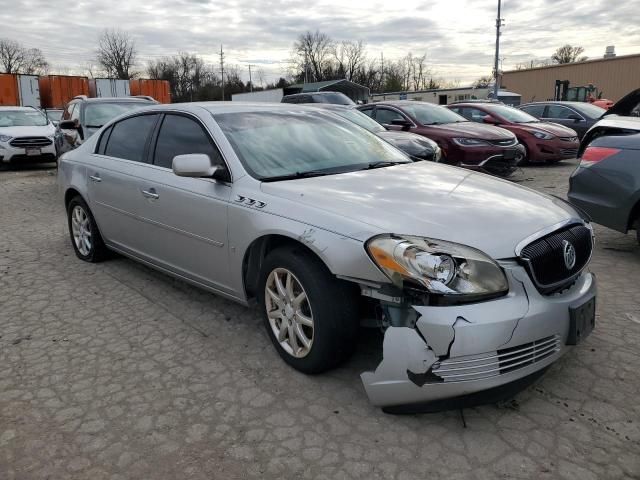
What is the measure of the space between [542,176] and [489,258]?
28.1 ft

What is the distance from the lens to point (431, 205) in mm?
2797

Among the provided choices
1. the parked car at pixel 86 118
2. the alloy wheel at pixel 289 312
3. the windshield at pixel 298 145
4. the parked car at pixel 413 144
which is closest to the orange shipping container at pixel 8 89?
the parked car at pixel 86 118

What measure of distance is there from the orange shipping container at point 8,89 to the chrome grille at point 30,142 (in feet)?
52.3

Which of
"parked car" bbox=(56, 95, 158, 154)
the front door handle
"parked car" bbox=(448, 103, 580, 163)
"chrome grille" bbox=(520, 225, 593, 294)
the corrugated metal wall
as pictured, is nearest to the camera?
"chrome grille" bbox=(520, 225, 593, 294)

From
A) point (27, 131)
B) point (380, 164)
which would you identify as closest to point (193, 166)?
point (380, 164)

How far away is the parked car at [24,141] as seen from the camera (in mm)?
12570

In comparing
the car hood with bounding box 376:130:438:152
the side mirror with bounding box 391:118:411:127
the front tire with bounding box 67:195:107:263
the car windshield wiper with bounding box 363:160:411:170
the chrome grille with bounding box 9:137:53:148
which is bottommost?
the front tire with bounding box 67:195:107:263

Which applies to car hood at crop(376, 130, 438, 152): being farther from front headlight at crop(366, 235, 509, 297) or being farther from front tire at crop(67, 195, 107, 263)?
front headlight at crop(366, 235, 509, 297)

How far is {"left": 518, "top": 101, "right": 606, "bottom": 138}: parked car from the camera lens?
45.3 ft

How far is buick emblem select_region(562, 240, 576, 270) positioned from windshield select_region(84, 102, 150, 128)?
328 inches

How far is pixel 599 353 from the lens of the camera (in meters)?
3.15

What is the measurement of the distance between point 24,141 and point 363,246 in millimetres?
12618

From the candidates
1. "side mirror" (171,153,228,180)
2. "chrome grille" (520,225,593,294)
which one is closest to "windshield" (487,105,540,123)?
"chrome grille" (520,225,593,294)

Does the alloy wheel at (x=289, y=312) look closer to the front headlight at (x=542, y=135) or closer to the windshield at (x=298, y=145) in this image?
the windshield at (x=298, y=145)
